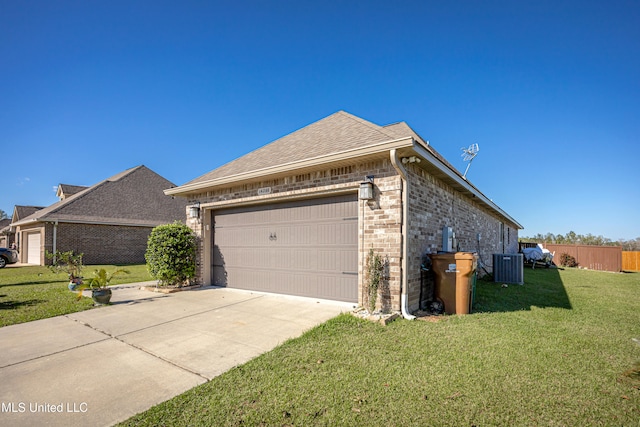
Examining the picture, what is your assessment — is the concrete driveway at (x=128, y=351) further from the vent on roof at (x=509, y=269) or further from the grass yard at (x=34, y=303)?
the vent on roof at (x=509, y=269)

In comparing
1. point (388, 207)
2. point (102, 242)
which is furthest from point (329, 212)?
point (102, 242)

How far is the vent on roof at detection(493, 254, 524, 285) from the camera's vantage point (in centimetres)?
958

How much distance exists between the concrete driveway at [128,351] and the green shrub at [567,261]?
2072 cm

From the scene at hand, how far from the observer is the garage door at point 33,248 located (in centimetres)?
1750

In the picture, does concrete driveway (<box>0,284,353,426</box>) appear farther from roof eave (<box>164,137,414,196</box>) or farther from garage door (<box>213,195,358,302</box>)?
roof eave (<box>164,137,414,196</box>)

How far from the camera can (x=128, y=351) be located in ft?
11.7

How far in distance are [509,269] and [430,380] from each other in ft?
28.7

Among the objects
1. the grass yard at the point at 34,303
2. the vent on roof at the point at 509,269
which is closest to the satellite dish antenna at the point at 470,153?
the vent on roof at the point at 509,269

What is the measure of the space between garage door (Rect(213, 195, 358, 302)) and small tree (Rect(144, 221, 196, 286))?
2.55 ft

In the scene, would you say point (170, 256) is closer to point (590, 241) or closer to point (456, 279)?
point (456, 279)

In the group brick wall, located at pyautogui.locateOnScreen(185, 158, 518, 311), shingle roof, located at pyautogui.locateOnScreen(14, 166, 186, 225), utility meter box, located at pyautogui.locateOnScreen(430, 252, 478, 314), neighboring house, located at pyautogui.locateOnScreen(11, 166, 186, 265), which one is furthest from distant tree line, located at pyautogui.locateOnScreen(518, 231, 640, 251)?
neighboring house, located at pyautogui.locateOnScreen(11, 166, 186, 265)

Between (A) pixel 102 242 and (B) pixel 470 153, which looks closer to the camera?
(B) pixel 470 153

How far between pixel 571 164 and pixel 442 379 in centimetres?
1569

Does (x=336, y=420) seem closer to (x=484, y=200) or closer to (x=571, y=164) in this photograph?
(x=484, y=200)
